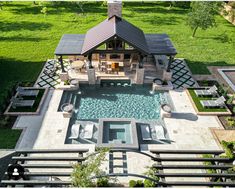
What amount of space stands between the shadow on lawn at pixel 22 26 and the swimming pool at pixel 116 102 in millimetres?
17512

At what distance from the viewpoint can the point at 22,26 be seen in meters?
37.1

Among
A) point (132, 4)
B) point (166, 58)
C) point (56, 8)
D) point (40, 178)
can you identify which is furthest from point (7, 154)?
point (132, 4)

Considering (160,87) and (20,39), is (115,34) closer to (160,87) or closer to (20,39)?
(160,87)

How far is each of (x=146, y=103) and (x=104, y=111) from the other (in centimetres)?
425

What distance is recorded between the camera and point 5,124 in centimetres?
1994

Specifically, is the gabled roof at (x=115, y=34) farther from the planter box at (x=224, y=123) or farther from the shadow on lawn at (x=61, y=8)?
the shadow on lawn at (x=61, y=8)

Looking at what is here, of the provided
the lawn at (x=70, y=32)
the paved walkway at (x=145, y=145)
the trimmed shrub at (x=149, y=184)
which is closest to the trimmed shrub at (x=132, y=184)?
the trimmed shrub at (x=149, y=184)

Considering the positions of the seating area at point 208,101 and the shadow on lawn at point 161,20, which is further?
the shadow on lawn at point 161,20

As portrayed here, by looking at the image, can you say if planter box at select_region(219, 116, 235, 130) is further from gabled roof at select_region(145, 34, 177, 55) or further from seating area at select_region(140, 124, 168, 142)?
gabled roof at select_region(145, 34, 177, 55)

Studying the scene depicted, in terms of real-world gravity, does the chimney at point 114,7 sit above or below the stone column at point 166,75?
above

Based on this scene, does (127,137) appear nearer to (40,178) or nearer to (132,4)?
(40,178)

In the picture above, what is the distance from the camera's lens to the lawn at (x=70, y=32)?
2819 cm

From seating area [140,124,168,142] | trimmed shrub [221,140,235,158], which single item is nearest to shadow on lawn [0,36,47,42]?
seating area [140,124,168,142]

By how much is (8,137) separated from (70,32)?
2110 cm
